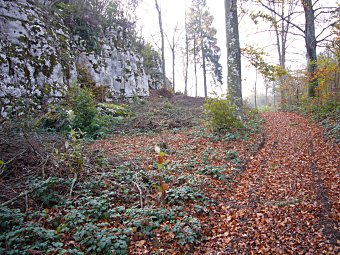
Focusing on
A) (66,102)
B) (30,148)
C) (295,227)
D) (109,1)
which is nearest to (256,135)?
(295,227)

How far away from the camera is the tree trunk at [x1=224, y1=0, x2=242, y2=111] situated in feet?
33.4

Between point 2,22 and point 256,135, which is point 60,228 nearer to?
point 256,135

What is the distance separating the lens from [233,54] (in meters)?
10.3

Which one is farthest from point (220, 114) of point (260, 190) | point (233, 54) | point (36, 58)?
point (36, 58)

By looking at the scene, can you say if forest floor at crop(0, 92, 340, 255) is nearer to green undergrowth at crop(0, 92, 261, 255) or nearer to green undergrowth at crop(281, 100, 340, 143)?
green undergrowth at crop(0, 92, 261, 255)

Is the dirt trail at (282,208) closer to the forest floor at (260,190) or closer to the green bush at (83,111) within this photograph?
the forest floor at (260,190)

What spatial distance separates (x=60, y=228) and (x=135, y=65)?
18429mm

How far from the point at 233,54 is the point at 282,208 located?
7613mm

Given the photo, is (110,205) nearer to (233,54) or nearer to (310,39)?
(233,54)

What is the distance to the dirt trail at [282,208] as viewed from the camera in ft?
11.1

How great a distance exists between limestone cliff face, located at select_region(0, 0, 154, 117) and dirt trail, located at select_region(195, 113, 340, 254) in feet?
28.0

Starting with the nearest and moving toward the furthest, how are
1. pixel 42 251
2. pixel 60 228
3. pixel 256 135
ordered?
pixel 42 251 < pixel 60 228 < pixel 256 135

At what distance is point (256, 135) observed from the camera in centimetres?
933

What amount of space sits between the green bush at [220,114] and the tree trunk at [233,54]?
1.11 m
